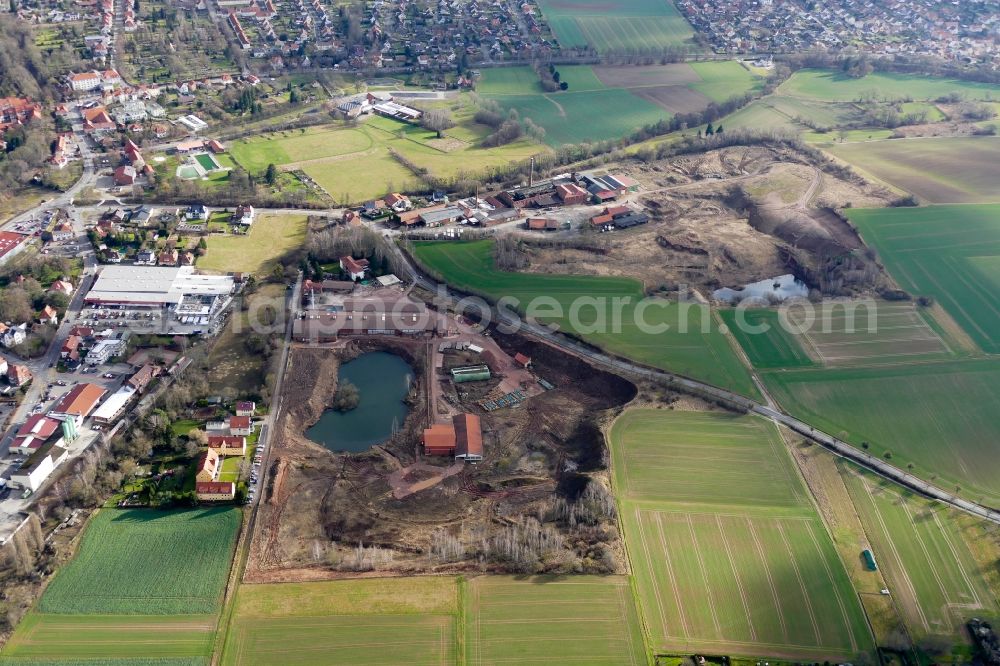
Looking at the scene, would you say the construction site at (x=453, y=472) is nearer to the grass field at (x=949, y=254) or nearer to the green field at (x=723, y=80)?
the grass field at (x=949, y=254)

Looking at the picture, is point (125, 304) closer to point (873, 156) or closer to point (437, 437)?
point (437, 437)

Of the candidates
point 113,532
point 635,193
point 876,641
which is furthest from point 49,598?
point 635,193

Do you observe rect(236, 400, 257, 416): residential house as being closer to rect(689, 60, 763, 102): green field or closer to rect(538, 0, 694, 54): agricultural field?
rect(689, 60, 763, 102): green field

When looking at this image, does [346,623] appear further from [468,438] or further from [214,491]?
[468,438]

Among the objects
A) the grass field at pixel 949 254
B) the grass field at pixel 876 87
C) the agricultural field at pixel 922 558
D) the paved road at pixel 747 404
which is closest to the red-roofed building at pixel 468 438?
the paved road at pixel 747 404

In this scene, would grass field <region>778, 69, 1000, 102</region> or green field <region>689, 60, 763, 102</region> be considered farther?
grass field <region>778, 69, 1000, 102</region>

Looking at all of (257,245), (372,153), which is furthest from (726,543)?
(372,153)

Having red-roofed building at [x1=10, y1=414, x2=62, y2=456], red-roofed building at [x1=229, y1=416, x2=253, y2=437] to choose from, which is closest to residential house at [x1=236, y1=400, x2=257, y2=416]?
red-roofed building at [x1=229, y1=416, x2=253, y2=437]

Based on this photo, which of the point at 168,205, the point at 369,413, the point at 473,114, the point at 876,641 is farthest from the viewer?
the point at 473,114
